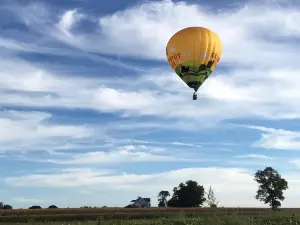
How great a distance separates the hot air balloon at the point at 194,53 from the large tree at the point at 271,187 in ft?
270

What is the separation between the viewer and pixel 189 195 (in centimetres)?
11994

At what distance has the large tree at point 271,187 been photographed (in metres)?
118

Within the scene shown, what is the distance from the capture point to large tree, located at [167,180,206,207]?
119m

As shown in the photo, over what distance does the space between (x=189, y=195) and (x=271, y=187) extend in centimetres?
2085

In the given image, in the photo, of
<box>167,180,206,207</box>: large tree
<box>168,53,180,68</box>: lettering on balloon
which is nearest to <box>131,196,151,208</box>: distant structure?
<box>167,180,206,207</box>: large tree

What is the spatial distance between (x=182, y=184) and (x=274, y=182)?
23424 mm

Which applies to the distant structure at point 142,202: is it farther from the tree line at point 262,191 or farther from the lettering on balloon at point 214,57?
the lettering on balloon at point 214,57

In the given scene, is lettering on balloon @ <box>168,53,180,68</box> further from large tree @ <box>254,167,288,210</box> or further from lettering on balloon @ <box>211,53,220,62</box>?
large tree @ <box>254,167,288,210</box>

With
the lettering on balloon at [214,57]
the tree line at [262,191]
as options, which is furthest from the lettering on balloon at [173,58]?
the tree line at [262,191]

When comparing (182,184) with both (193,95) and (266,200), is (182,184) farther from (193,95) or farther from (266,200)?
(193,95)

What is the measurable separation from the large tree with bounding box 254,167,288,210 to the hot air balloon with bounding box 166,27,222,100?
8229 cm

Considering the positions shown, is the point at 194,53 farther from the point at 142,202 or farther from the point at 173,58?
the point at 142,202

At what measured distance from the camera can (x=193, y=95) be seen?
1692 inches

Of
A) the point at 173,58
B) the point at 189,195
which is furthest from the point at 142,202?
the point at 173,58
